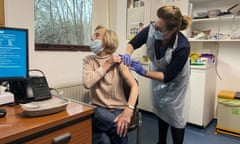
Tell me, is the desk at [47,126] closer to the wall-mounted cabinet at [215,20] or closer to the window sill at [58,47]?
the window sill at [58,47]

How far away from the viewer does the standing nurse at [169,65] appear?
145 centimetres

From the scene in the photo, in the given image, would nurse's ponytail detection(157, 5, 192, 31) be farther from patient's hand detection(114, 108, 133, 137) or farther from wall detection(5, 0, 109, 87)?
wall detection(5, 0, 109, 87)

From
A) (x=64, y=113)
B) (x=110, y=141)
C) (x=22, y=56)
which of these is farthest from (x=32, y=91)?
(x=110, y=141)

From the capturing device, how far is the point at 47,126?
897mm

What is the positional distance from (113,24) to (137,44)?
3.64 feet

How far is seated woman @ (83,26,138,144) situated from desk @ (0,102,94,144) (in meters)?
0.22

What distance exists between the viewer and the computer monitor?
1118 mm

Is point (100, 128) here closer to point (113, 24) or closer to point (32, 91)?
point (32, 91)

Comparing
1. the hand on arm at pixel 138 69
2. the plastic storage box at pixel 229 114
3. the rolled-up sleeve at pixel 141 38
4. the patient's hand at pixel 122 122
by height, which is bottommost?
the plastic storage box at pixel 229 114

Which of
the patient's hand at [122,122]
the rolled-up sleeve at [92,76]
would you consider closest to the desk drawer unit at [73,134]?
the patient's hand at [122,122]

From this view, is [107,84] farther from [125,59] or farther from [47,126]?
[47,126]

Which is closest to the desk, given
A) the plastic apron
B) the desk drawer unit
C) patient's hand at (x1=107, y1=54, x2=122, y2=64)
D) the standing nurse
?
the desk drawer unit

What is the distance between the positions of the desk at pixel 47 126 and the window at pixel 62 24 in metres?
1.11

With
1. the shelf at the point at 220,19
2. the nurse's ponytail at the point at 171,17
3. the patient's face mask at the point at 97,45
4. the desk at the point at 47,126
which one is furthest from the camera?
the shelf at the point at 220,19
